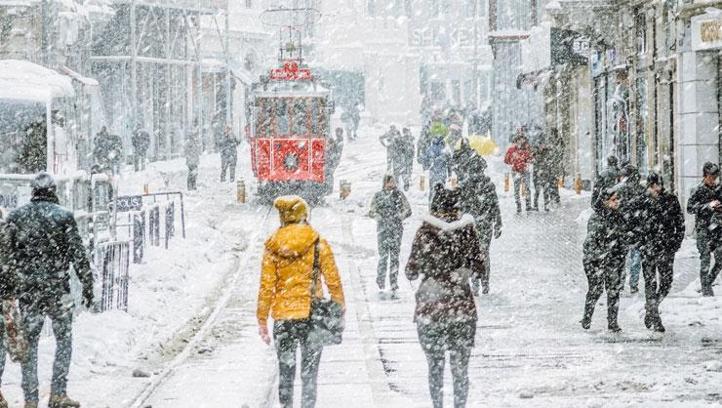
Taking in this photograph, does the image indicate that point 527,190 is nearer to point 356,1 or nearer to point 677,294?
point 677,294

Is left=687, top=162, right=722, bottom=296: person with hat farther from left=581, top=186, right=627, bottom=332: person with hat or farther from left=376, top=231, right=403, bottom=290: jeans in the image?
left=376, top=231, right=403, bottom=290: jeans

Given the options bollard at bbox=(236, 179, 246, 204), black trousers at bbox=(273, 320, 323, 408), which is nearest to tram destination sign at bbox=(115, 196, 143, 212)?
black trousers at bbox=(273, 320, 323, 408)

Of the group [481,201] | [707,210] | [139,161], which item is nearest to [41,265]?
[481,201]

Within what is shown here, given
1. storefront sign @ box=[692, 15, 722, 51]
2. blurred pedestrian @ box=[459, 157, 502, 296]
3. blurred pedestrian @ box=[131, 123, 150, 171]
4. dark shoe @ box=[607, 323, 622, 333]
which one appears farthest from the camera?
blurred pedestrian @ box=[131, 123, 150, 171]

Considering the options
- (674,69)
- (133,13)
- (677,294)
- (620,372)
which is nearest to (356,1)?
(133,13)

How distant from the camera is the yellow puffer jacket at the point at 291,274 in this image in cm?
955

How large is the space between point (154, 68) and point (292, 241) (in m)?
42.2

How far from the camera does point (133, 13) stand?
45938 millimetres

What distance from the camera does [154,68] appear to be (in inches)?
2000

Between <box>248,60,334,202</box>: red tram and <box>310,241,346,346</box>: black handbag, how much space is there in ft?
81.7

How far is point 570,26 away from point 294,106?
805 centimetres

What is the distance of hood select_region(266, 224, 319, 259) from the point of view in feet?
31.3

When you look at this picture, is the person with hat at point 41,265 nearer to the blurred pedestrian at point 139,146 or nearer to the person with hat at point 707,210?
the person with hat at point 707,210

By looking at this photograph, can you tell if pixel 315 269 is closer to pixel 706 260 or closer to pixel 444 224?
pixel 444 224
